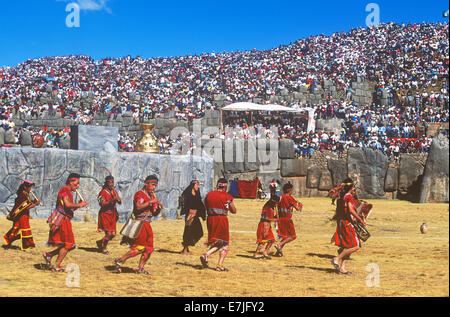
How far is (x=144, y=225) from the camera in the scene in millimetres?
7859

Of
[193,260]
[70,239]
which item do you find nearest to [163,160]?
[193,260]

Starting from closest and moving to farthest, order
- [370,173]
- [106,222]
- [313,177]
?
1. [106,222]
2. [370,173]
3. [313,177]

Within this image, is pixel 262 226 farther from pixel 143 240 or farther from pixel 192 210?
pixel 143 240

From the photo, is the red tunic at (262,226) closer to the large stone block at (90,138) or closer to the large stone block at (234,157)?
the large stone block at (90,138)

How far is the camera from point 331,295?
6906 millimetres

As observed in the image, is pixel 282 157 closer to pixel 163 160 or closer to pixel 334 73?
pixel 163 160

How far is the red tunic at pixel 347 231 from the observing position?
8.34 m

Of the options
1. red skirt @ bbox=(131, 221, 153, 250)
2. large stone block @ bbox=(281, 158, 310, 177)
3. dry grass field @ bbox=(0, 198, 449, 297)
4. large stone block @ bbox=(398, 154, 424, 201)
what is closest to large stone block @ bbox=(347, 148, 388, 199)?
large stone block @ bbox=(398, 154, 424, 201)

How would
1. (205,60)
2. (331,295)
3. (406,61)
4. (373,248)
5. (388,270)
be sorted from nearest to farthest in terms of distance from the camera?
1. (331,295)
2. (388,270)
3. (373,248)
4. (406,61)
5. (205,60)

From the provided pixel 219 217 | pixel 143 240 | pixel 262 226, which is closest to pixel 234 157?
pixel 262 226

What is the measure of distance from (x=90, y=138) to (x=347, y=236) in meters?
10.2

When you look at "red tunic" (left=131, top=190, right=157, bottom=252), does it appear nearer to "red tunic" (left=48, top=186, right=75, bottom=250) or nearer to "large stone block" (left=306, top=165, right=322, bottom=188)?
"red tunic" (left=48, top=186, right=75, bottom=250)

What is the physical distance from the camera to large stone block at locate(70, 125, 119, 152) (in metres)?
16.4

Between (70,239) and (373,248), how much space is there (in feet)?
21.4
